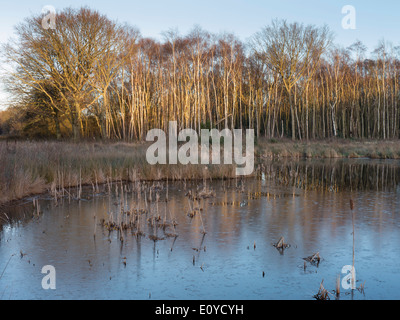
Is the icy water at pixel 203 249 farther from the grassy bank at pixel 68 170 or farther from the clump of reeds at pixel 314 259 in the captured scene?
the grassy bank at pixel 68 170

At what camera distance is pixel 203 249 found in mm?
5773

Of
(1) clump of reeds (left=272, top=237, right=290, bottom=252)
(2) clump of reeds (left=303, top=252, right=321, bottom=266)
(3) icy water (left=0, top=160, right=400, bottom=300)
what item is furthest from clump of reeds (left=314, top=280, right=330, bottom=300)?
(1) clump of reeds (left=272, top=237, right=290, bottom=252)

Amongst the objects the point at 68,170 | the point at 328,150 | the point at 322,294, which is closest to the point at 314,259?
the point at 322,294

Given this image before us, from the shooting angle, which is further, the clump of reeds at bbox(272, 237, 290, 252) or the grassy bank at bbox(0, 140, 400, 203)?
the grassy bank at bbox(0, 140, 400, 203)

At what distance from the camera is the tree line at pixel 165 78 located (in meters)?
24.8

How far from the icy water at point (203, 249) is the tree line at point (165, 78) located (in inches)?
689

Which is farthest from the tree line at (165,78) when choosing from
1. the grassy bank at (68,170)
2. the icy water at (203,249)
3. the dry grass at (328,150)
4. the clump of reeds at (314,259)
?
the clump of reeds at (314,259)

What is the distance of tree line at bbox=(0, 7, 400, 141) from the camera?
24.8m

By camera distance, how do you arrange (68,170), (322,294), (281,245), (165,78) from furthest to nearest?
(165,78) → (68,170) → (281,245) → (322,294)

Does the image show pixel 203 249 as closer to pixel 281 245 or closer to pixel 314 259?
pixel 281 245

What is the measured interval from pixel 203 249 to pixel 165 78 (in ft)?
104

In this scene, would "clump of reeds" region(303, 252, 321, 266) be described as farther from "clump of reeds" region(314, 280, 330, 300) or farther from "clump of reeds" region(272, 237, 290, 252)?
"clump of reeds" region(314, 280, 330, 300)

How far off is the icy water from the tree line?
17.5 meters
